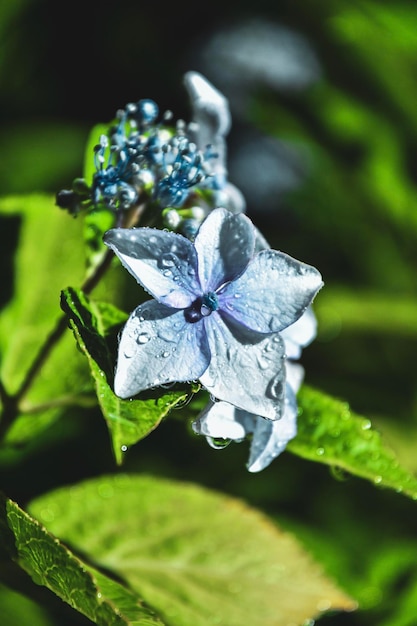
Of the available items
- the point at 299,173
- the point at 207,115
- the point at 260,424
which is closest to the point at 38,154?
the point at 299,173

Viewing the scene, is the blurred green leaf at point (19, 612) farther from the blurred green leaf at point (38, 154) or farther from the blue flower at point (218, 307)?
the blurred green leaf at point (38, 154)

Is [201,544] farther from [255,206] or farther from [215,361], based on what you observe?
[255,206]

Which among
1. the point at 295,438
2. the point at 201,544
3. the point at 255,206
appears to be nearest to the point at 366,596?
the point at 201,544

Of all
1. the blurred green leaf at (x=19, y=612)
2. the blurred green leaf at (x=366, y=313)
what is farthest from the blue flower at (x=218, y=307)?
the blurred green leaf at (x=366, y=313)

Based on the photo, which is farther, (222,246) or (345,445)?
(345,445)

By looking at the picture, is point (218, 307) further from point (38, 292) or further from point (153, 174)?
point (38, 292)

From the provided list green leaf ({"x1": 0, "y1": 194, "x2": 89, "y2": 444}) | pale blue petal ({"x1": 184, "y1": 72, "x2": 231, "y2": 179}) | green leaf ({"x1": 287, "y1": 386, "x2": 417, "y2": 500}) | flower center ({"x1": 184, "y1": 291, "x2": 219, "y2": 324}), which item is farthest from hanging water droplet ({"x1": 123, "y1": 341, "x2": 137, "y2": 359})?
green leaf ({"x1": 0, "y1": 194, "x2": 89, "y2": 444})
